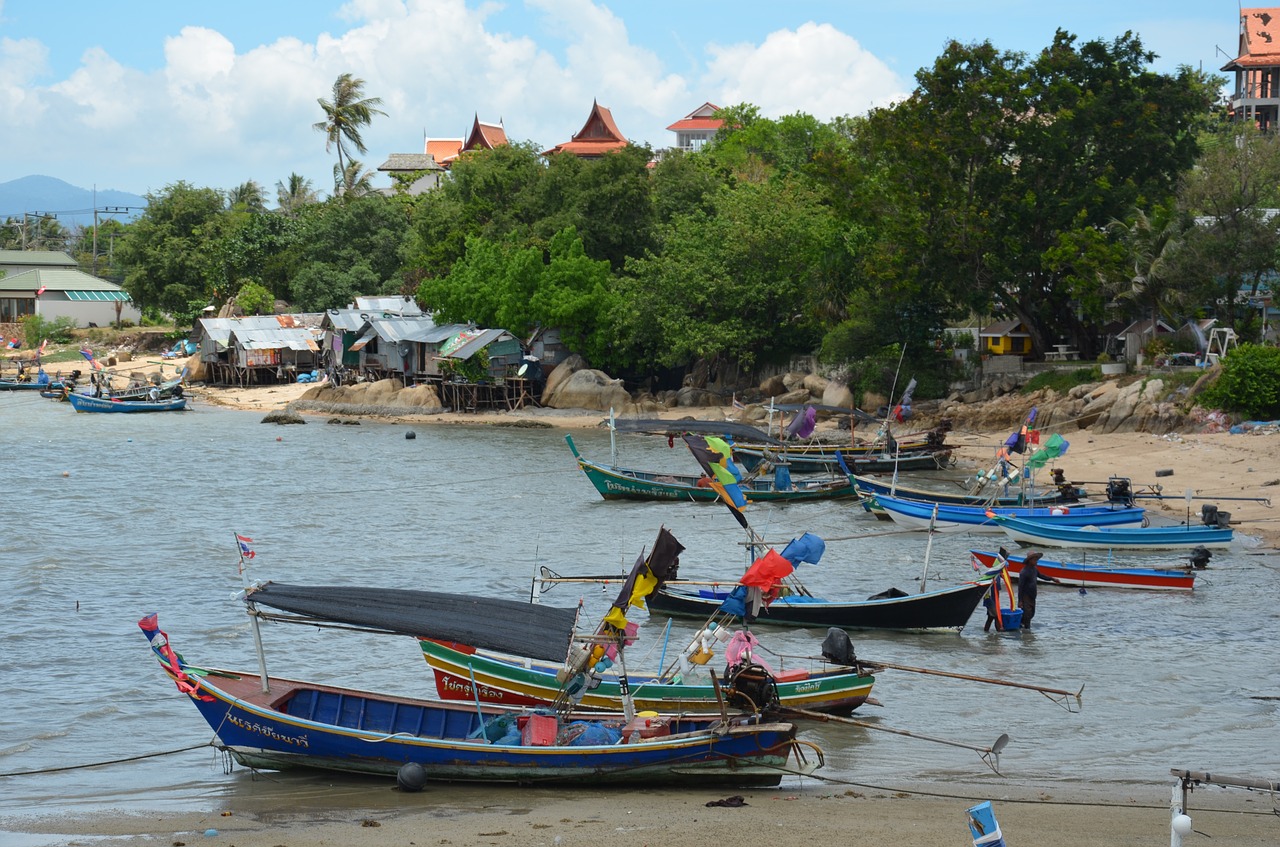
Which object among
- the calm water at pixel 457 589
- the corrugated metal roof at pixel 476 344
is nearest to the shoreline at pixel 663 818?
the calm water at pixel 457 589

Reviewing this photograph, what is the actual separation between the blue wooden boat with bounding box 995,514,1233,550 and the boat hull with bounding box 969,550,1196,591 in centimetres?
176

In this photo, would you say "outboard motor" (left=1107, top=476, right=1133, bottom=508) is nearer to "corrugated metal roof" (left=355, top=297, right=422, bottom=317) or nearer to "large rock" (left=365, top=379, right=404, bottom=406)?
"large rock" (left=365, top=379, right=404, bottom=406)

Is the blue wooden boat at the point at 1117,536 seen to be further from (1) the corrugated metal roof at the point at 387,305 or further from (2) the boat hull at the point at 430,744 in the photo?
(1) the corrugated metal roof at the point at 387,305

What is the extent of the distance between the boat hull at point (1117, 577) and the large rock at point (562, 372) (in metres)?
35.1

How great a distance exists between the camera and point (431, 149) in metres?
111

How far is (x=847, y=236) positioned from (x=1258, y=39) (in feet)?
160

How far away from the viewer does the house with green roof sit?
266 ft

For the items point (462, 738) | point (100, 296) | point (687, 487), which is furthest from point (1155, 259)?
point (100, 296)

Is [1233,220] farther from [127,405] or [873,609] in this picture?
[127,405]

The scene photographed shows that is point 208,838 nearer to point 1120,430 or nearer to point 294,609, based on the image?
point 294,609

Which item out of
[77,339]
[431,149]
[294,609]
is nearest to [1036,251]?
[294,609]

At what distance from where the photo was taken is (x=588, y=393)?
2136 inches

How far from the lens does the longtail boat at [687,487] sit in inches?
1271

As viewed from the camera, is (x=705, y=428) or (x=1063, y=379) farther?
(x=1063, y=379)
